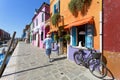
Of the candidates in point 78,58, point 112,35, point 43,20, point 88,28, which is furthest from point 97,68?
→ point 43,20

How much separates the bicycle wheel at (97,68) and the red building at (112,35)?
273 millimetres

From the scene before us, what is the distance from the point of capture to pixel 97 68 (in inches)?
275

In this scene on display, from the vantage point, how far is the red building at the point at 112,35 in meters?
5.91

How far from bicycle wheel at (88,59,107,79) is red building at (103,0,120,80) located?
27 centimetres

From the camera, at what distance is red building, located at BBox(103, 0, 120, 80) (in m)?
5.91

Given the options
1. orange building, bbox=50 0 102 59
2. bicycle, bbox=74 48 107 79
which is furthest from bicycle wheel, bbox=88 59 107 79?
orange building, bbox=50 0 102 59

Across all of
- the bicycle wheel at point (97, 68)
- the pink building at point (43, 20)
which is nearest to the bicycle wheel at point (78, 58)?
the bicycle wheel at point (97, 68)

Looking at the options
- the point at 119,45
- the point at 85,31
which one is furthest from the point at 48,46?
the point at 119,45

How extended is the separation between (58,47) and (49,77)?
6909 mm

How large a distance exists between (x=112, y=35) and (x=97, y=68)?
1666mm

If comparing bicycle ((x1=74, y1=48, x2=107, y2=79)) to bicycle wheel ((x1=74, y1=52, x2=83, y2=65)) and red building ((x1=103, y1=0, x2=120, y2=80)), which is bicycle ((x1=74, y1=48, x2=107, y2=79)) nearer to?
red building ((x1=103, y1=0, x2=120, y2=80))

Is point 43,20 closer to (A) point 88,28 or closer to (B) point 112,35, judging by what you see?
(A) point 88,28

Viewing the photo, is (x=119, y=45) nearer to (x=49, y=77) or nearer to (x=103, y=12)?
(x=103, y=12)

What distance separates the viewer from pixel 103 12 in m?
6.75
